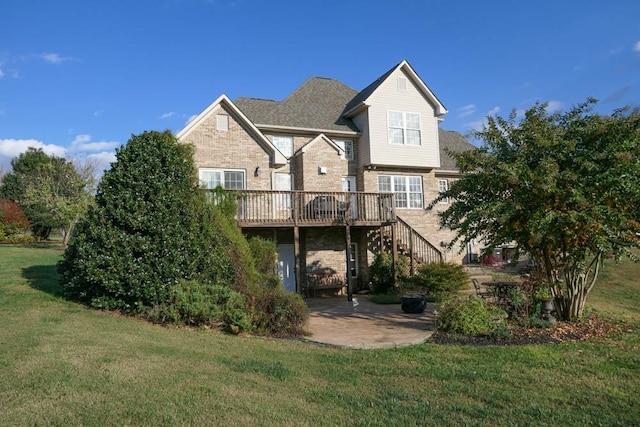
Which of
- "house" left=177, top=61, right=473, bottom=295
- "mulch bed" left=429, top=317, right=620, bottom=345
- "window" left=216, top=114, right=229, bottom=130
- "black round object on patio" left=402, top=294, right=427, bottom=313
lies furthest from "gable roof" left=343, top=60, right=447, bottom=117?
"mulch bed" left=429, top=317, right=620, bottom=345

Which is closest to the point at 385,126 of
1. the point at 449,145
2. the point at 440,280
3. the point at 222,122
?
the point at 449,145

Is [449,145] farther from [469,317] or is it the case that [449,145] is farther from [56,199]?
[56,199]

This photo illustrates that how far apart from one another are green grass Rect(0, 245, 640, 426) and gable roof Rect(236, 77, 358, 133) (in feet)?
42.9

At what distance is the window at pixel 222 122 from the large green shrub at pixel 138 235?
21.6 feet

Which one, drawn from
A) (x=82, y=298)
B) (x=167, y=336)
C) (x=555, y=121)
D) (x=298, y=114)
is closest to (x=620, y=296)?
(x=555, y=121)

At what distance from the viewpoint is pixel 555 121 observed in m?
10.7

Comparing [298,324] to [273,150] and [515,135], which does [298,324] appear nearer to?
[515,135]

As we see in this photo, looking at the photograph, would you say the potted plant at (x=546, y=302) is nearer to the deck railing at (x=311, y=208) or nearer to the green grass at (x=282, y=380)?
the green grass at (x=282, y=380)

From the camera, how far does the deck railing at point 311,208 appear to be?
15.8 metres

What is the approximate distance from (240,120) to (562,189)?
1209cm

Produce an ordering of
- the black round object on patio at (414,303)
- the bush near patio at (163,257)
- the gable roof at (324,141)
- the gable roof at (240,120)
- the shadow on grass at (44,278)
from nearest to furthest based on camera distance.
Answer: the bush near patio at (163,257), the shadow on grass at (44,278), the black round object on patio at (414,303), the gable roof at (240,120), the gable roof at (324,141)

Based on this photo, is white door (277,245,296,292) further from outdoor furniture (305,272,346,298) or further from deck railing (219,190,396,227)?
deck railing (219,190,396,227)

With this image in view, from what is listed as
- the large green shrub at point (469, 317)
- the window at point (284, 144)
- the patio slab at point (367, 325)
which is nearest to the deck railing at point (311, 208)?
the patio slab at point (367, 325)

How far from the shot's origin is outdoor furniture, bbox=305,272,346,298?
18.5 m
